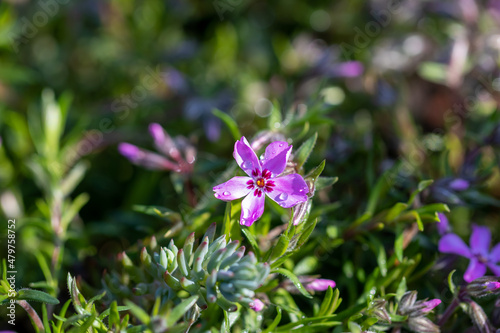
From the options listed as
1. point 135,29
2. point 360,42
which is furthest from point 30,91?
point 360,42

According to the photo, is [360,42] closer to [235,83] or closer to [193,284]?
[235,83]

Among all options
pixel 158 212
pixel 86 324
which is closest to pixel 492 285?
pixel 158 212

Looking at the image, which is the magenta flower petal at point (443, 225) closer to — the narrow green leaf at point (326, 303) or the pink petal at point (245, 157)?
the narrow green leaf at point (326, 303)

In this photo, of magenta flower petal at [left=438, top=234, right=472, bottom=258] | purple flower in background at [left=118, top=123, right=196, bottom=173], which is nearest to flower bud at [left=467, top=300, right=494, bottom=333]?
magenta flower petal at [left=438, top=234, right=472, bottom=258]

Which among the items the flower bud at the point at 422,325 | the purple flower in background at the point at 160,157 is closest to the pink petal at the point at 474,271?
the flower bud at the point at 422,325

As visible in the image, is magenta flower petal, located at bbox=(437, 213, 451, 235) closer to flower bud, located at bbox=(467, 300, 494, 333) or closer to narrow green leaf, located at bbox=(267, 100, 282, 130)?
flower bud, located at bbox=(467, 300, 494, 333)

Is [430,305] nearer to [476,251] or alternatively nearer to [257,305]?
[476,251]
